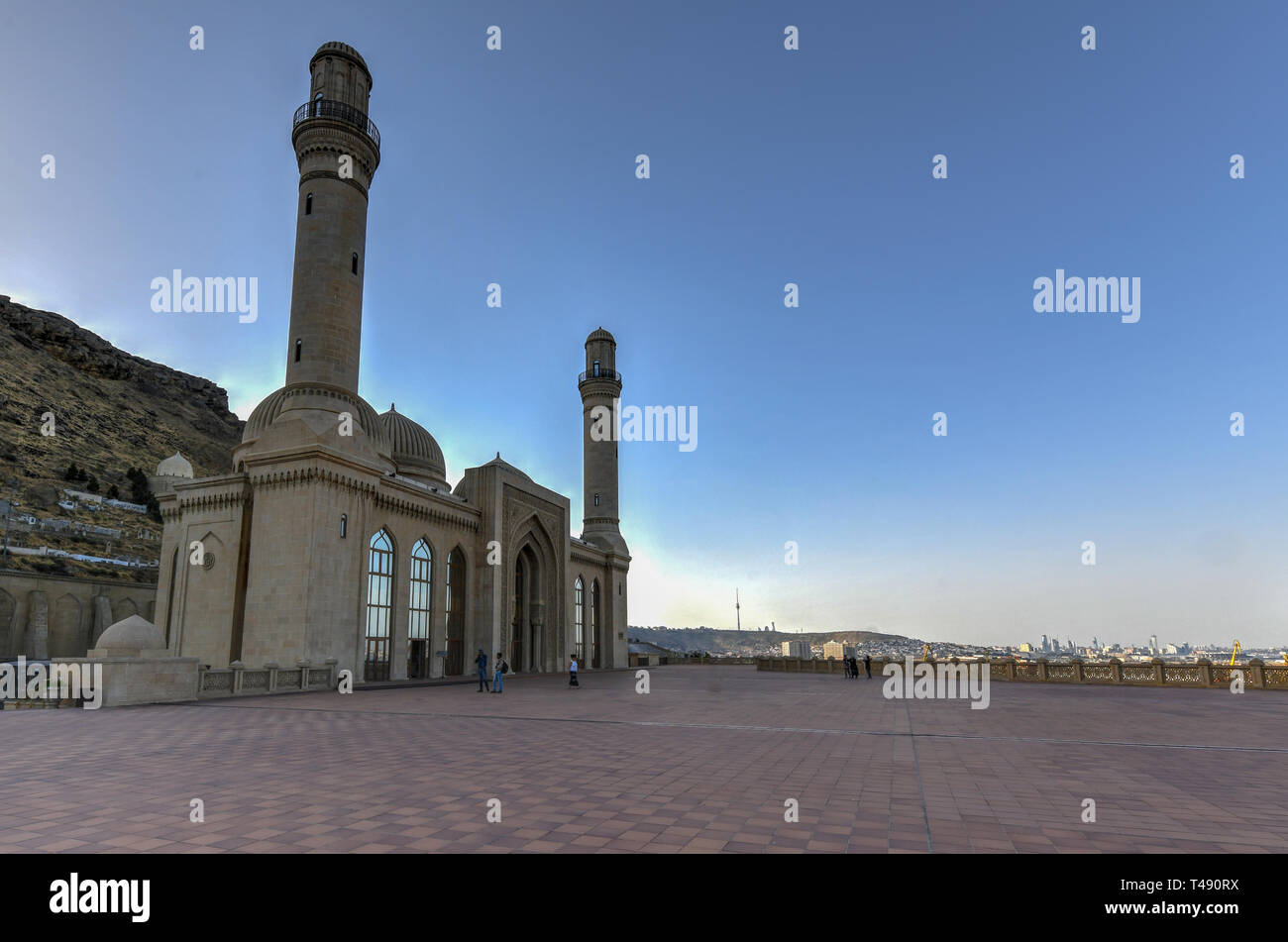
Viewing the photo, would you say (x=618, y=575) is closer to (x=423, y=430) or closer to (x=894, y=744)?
(x=423, y=430)

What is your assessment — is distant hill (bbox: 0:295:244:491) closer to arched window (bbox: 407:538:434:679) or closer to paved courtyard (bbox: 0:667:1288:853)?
arched window (bbox: 407:538:434:679)

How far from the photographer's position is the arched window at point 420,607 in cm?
3042

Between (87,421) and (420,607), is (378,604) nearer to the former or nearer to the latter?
(420,607)

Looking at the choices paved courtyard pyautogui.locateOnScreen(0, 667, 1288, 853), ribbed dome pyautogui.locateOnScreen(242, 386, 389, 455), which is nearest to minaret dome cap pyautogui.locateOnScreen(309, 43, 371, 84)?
ribbed dome pyautogui.locateOnScreen(242, 386, 389, 455)

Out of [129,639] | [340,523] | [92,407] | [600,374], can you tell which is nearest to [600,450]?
[600,374]

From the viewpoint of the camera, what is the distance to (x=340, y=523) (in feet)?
82.9

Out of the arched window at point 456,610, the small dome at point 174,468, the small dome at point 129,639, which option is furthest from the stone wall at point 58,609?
the small dome at point 129,639

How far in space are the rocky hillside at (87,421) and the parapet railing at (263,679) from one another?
37.6m

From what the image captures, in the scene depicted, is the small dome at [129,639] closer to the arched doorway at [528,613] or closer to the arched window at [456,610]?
the arched window at [456,610]

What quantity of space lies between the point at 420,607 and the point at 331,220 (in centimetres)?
1638

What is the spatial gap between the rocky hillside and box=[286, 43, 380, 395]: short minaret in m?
33.5
